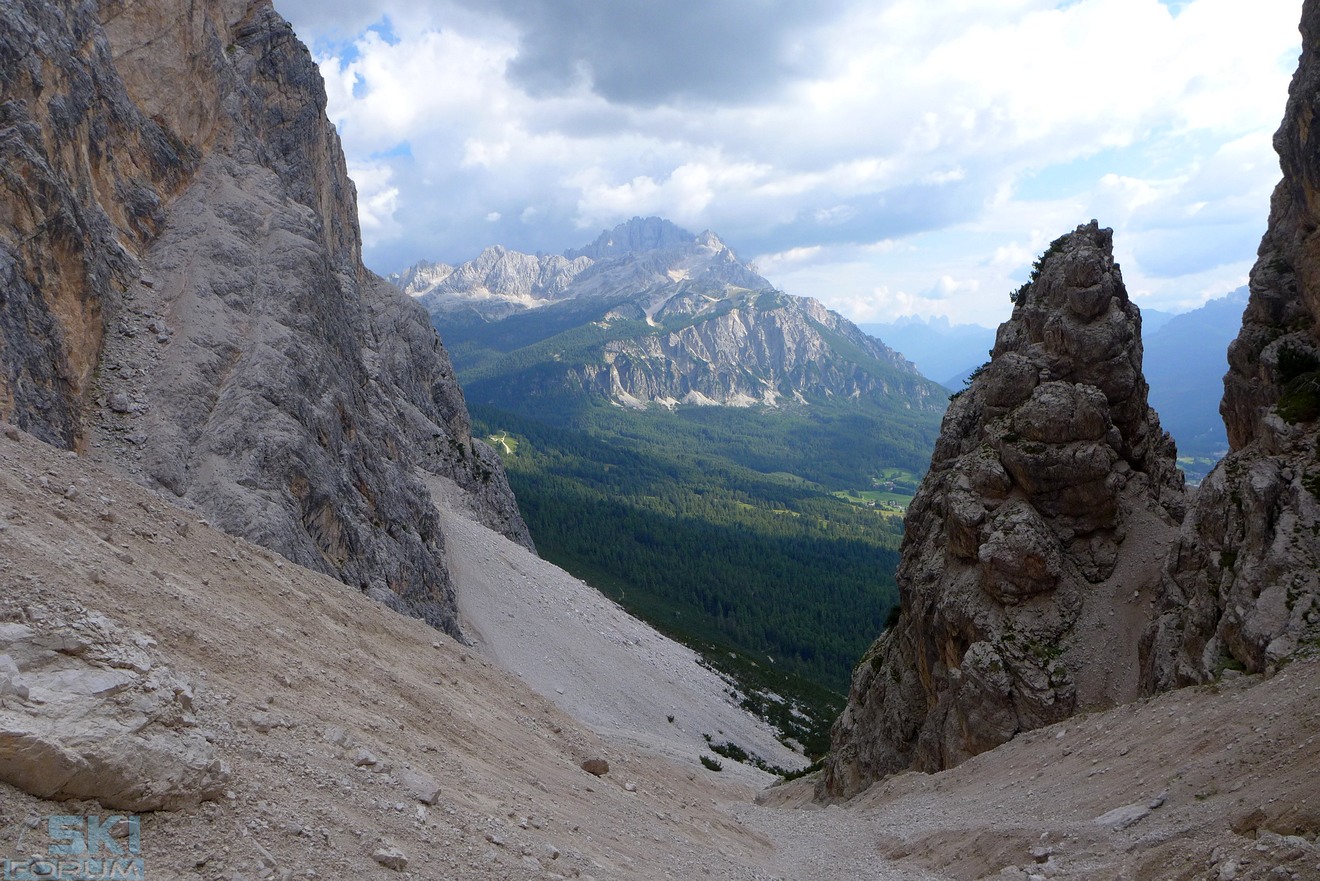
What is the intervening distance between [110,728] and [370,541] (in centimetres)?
3334

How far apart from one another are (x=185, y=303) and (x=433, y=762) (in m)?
29.8

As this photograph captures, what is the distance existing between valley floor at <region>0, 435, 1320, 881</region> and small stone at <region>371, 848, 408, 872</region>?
0.15 ft

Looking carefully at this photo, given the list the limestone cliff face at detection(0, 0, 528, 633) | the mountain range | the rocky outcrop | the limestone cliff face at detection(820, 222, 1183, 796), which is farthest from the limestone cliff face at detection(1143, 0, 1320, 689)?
the limestone cliff face at detection(0, 0, 528, 633)

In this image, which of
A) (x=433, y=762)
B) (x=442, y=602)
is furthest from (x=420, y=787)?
(x=442, y=602)

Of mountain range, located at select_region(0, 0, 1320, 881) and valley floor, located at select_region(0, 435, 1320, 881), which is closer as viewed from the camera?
valley floor, located at select_region(0, 435, 1320, 881)

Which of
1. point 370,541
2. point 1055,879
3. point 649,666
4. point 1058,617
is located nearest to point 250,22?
point 370,541

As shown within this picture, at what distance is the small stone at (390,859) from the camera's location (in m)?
9.19

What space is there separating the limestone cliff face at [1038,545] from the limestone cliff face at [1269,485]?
10.5 feet

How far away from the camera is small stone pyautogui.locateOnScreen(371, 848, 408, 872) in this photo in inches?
362

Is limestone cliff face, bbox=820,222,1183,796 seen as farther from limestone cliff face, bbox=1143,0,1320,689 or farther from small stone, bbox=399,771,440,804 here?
small stone, bbox=399,771,440,804

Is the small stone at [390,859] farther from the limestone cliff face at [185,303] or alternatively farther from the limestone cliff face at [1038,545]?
the limestone cliff face at [1038,545]

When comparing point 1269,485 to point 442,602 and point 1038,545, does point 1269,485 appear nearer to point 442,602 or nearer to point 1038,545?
point 1038,545

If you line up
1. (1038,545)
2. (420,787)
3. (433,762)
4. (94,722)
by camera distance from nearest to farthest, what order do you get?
1. (94,722)
2. (420,787)
3. (433,762)
4. (1038,545)

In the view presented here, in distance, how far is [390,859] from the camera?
9.20 m
